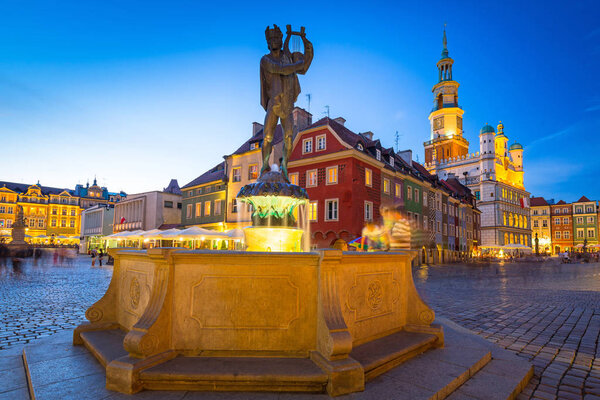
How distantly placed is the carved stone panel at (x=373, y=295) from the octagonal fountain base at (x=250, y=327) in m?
0.02

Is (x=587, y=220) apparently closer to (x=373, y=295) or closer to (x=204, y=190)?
(x=204, y=190)

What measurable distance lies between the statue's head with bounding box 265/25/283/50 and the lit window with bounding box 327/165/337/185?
1907 centimetres

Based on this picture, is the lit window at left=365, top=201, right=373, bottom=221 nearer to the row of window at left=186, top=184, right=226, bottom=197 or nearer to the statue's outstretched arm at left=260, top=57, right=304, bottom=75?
the row of window at left=186, top=184, right=226, bottom=197

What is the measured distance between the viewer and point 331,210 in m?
25.7

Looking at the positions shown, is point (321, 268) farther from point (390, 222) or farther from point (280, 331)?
point (390, 222)

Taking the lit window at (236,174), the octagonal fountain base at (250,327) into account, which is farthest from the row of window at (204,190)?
the octagonal fountain base at (250,327)

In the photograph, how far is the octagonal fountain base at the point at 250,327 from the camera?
119 inches

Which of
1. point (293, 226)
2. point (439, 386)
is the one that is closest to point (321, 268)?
point (439, 386)

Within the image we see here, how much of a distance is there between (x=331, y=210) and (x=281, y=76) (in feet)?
63.4

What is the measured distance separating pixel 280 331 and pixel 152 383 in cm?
130

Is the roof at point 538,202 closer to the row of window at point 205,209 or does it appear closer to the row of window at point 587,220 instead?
the row of window at point 587,220

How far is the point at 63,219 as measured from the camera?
88562 millimetres

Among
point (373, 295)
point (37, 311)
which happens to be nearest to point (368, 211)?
point (37, 311)

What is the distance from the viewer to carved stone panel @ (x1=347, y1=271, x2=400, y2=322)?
3.96 metres
